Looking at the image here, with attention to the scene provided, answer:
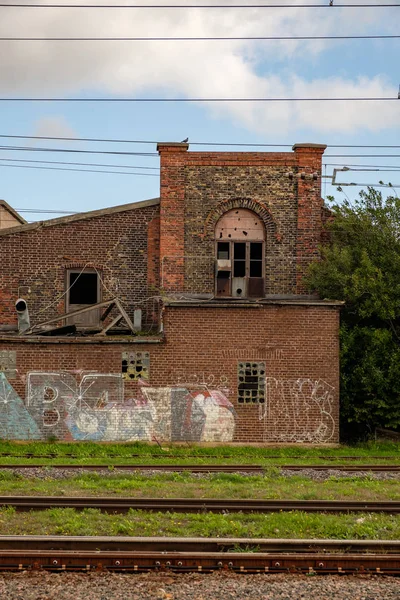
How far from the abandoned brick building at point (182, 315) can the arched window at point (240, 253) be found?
0.04m

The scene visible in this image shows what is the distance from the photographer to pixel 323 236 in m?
25.6

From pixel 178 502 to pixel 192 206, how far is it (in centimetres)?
1459

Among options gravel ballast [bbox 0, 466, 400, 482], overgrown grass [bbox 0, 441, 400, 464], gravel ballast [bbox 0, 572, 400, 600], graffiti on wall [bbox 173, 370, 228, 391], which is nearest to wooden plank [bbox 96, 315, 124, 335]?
graffiti on wall [bbox 173, 370, 228, 391]

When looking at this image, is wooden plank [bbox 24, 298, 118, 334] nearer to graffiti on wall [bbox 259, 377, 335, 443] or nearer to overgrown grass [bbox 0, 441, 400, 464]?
overgrown grass [bbox 0, 441, 400, 464]

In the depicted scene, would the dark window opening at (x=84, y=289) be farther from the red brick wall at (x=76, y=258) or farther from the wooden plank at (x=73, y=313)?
the wooden plank at (x=73, y=313)

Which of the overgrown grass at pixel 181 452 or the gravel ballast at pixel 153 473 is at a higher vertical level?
the overgrown grass at pixel 181 452

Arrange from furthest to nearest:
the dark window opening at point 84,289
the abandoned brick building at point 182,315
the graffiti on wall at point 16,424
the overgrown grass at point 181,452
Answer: the dark window opening at point 84,289 < the abandoned brick building at point 182,315 < the graffiti on wall at point 16,424 < the overgrown grass at point 181,452

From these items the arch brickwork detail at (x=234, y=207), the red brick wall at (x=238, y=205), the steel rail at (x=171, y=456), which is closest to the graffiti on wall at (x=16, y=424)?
the steel rail at (x=171, y=456)

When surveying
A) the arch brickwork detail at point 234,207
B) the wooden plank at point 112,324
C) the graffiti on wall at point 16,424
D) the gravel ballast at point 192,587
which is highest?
the arch brickwork detail at point 234,207

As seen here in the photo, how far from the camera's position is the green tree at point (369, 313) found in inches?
847

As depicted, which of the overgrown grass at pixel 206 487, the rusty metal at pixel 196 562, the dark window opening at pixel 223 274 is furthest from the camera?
the dark window opening at pixel 223 274

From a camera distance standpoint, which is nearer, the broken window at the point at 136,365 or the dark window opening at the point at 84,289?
the broken window at the point at 136,365

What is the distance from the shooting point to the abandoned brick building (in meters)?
20.5

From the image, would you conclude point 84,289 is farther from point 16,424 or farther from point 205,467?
point 205,467
